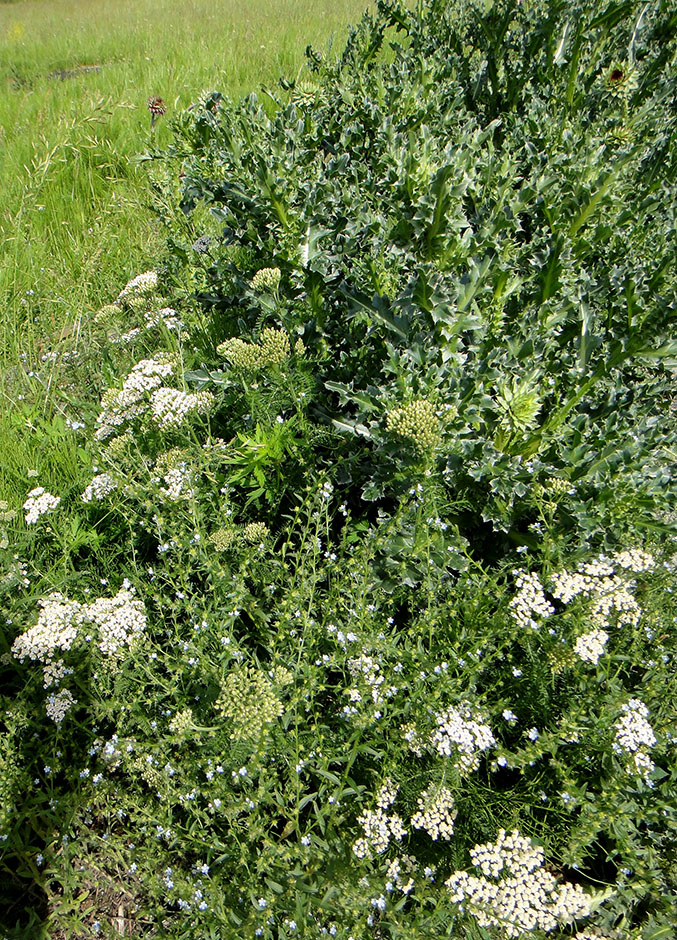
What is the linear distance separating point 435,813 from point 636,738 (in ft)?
2.22

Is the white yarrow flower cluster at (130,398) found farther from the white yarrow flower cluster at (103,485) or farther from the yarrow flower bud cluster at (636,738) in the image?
the yarrow flower bud cluster at (636,738)

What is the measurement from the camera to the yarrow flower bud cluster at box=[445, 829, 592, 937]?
74.0 inches

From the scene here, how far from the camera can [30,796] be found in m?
2.61

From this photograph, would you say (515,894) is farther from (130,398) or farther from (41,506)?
(130,398)

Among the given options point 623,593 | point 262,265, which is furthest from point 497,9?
point 623,593

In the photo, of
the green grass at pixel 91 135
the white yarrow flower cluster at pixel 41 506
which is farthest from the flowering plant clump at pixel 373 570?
the green grass at pixel 91 135

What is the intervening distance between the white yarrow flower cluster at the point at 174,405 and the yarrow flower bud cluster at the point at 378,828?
168 centimetres

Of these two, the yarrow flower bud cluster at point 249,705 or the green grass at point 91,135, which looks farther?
the green grass at point 91,135

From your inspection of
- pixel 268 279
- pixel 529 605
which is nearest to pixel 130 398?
pixel 268 279

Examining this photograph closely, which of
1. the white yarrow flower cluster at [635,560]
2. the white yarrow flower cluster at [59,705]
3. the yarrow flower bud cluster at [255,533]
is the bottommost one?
the white yarrow flower cluster at [59,705]

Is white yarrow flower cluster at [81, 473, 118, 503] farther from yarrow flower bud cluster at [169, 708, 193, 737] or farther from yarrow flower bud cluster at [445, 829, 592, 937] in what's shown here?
yarrow flower bud cluster at [445, 829, 592, 937]

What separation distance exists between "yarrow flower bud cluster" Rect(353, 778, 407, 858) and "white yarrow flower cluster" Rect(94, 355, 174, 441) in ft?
6.34

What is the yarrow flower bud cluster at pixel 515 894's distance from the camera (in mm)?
1879

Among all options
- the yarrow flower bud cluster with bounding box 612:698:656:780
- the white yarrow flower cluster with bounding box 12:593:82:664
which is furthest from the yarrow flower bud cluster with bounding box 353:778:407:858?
the white yarrow flower cluster with bounding box 12:593:82:664
